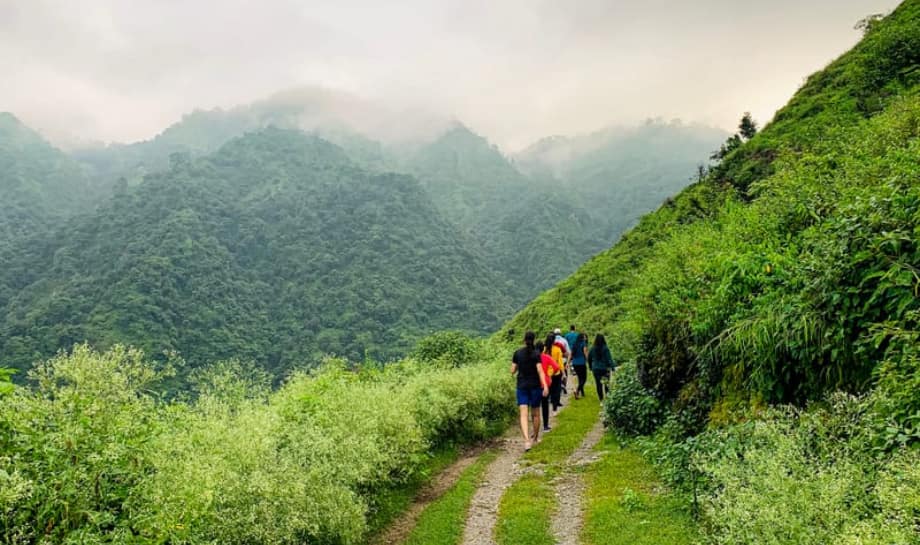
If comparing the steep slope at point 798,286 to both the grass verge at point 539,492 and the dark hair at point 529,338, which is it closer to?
the grass verge at point 539,492

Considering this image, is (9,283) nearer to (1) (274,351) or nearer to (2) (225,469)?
(1) (274,351)

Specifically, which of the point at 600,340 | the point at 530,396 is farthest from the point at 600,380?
the point at 530,396

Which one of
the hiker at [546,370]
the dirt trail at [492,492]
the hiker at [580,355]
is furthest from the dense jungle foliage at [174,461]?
the hiker at [580,355]

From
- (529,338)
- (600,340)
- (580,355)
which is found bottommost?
(580,355)

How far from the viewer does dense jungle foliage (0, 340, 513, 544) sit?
4.81m

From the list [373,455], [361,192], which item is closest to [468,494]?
[373,455]

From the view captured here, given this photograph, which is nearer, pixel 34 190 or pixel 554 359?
pixel 554 359

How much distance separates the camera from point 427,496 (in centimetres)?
1021

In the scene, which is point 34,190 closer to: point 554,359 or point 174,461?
point 554,359

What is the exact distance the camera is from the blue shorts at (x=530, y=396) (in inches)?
483

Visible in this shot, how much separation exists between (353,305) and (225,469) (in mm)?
100263

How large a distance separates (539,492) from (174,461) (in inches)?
247

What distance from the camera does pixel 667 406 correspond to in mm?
11297

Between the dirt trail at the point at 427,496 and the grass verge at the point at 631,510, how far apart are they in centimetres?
280
